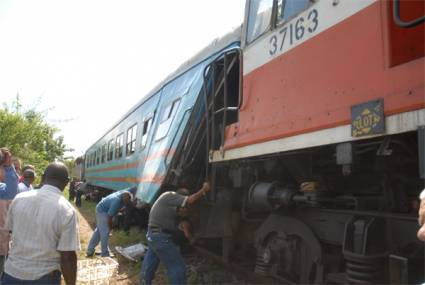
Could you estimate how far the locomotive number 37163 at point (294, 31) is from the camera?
3.67 m

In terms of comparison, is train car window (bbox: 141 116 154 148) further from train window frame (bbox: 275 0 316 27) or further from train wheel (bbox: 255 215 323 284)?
train window frame (bbox: 275 0 316 27)

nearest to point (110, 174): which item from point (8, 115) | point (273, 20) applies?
point (8, 115)

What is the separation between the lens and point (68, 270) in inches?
121

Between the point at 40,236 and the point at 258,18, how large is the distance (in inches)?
118

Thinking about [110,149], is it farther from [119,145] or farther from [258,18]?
[258,18]

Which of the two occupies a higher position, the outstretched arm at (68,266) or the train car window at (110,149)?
the train car window at (110,149)

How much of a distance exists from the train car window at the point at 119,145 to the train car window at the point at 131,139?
113 centimetres

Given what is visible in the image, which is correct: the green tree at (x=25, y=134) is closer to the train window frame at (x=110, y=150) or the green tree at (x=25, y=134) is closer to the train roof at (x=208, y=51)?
the train window frame at (x=110, y=150)

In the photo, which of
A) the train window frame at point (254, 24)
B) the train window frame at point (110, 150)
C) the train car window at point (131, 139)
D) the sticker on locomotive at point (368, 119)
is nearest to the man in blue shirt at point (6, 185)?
the train window frame at point (254, 24)

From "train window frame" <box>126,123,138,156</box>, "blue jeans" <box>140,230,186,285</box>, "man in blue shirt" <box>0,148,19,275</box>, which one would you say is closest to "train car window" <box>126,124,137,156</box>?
"train window frame" <box>126,123,138,156</box>

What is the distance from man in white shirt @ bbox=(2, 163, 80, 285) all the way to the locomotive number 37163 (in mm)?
2304

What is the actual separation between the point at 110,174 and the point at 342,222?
12.0 metres

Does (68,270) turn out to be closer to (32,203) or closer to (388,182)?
(32,203)

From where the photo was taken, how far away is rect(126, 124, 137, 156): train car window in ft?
35.6
